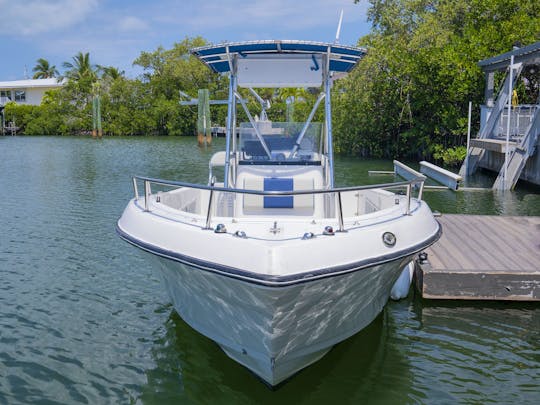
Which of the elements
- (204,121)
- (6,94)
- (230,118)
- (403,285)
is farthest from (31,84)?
(403,285)

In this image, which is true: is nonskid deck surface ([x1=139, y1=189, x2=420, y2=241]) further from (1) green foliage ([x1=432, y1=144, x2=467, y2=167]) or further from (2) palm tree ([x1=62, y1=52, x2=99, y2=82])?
(2) palm tree ([x1=62, y1=52, x2=99, y2=82])

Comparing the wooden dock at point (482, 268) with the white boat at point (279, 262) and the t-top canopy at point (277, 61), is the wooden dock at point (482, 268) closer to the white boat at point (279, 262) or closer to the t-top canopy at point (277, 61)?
the white boat at point (279, 262)

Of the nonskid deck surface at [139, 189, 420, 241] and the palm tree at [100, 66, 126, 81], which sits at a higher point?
the palm tree at [100, 66, 126, 81]

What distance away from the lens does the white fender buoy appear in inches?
291

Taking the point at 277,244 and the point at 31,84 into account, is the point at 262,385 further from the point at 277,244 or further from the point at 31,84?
the point at 31,84

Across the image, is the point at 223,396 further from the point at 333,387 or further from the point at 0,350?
the point at 0,350

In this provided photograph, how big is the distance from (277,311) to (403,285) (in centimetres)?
329

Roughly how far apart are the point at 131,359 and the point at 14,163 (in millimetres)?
23282

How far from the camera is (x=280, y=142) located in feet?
27.0

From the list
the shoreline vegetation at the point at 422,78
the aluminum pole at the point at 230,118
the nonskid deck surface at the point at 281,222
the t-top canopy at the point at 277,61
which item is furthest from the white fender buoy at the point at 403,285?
the shoreline vegetation at the point at 422,78

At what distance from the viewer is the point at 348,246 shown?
4.88 metres

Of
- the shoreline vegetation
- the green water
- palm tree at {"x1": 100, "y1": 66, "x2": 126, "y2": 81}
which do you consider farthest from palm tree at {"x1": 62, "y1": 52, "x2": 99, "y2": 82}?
the green water

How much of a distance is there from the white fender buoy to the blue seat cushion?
1.78 meters

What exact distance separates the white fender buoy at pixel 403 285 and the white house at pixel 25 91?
72.1m
